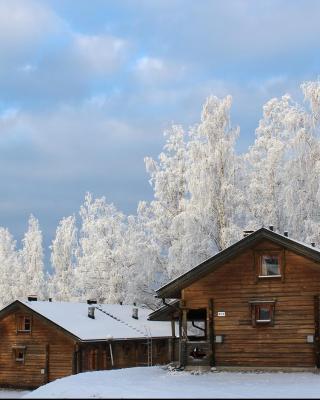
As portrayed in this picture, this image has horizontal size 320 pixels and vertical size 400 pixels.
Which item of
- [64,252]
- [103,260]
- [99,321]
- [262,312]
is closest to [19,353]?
[99,321]

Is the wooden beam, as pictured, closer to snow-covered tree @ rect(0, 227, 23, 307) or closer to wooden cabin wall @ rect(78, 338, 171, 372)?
wooden cabin wall @ rect(78, 338, 171, 372)

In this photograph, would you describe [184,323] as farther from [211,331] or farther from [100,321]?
[100,321]

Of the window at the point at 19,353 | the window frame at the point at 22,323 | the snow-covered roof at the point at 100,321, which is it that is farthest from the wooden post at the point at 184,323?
the window at the point at 19,353

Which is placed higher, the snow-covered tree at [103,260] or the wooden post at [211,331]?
the snow-covered tree at [103,260]

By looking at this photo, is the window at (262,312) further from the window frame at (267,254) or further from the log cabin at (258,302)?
the window frame at (267,254)

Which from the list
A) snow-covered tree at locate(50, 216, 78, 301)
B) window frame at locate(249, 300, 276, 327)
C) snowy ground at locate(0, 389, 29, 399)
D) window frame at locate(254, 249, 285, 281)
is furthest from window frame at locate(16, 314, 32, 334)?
snow-covered tree at locate(50, 216, 78, 301)

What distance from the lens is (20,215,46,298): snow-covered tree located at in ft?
235

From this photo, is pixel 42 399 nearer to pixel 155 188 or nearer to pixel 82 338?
pixel 82 338

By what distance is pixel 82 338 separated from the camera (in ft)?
129

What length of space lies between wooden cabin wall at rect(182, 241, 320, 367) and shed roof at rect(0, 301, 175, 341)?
474 inches

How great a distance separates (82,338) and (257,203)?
15205 mm

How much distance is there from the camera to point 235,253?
29734 millimetres

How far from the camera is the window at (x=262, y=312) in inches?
1146

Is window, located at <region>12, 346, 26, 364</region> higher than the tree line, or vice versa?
the tree line
